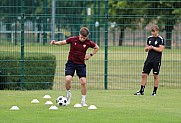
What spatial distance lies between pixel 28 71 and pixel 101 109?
20.3ft

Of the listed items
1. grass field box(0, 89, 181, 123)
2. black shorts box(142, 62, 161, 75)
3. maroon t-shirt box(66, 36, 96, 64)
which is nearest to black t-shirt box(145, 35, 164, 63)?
black shorts box(142, 62, 161, 75)

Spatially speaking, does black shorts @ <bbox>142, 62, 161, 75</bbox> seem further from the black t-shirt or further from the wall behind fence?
the wall behind fence

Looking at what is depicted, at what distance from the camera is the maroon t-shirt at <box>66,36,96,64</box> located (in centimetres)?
1503

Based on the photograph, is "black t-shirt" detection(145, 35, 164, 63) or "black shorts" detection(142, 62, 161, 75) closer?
"black t-shirt" detection(145, 35, 164, 63)

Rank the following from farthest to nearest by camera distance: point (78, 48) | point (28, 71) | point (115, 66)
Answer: point (115, 66), point (28, 71), point (78, 48)

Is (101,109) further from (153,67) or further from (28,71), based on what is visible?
(28,71)

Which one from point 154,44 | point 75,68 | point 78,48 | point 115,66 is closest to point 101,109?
point 75,68

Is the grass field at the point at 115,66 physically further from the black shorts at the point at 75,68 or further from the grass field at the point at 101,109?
the black shorts at the point at 75,68

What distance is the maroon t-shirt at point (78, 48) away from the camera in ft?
49.3

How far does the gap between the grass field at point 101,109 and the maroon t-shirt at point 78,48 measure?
3.68ft

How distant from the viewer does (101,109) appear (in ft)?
46.1

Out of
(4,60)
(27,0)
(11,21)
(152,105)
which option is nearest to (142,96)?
(152,105)

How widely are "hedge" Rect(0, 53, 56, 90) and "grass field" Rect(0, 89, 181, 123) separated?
1.21m

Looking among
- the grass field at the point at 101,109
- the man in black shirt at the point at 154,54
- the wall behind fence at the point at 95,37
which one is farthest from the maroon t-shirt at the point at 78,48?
the wall behind fence at the point at 95,37
